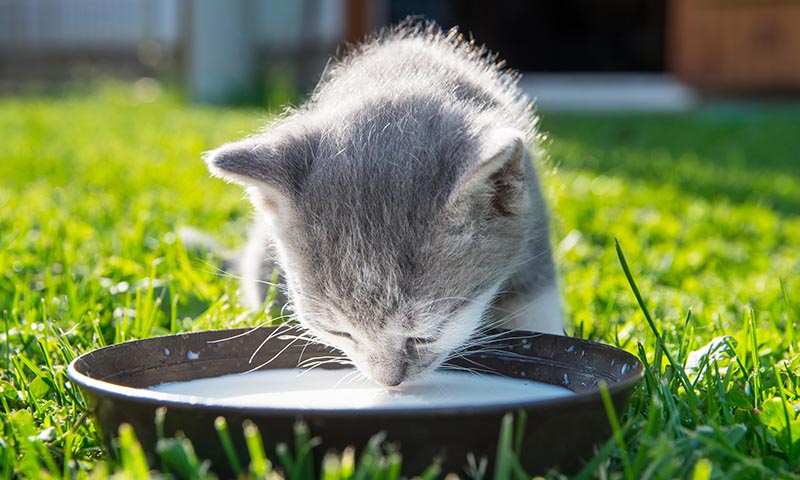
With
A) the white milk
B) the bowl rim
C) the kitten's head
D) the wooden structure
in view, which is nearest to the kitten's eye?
the kitten's head

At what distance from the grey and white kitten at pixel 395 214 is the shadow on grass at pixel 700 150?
1.82m

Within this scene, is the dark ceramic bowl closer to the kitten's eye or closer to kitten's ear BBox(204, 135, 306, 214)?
the kitten's eye

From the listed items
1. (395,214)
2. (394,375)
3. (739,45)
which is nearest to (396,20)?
(739,45)

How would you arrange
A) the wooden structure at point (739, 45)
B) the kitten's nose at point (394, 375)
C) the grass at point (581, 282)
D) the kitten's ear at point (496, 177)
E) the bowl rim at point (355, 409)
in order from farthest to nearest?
the wooden structure at point (739, 45), the kitten's nose at point (394, 375), the kitten's ear at point (496, 177), the grass at point (581, 282), the bowl rim at point (355, 409)

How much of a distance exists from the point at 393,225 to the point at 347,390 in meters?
0.39

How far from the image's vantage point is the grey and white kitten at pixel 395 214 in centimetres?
207

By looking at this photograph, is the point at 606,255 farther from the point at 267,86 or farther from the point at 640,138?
the point at 267,86

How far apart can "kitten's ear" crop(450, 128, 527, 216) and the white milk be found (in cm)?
41

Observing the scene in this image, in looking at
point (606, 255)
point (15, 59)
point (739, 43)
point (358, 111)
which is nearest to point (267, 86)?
point (739, 43)

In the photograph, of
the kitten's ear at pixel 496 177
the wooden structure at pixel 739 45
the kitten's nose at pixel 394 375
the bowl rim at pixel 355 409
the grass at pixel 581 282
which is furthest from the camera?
the wooden structure at pixel 739 45

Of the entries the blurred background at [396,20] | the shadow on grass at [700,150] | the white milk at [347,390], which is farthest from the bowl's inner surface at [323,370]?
the blurred background at [396,20]

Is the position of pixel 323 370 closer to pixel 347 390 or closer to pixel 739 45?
pixel 347 390

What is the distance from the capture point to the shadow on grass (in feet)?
18.1

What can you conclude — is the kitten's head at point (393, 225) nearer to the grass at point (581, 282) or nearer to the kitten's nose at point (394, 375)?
the kitten's nose at point (394, 375)
